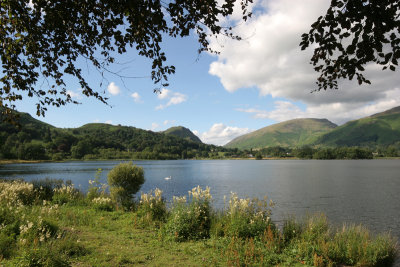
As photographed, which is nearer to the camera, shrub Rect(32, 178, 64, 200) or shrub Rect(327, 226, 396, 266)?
shrub Rect(327, 226, 396, 266)

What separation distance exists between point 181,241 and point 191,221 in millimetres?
1067

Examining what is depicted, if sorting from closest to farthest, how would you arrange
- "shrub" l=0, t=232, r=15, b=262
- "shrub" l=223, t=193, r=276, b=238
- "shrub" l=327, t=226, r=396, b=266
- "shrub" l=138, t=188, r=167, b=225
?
1. "shrub" l=0, t=232, r=15, b=262
2. "shrub" l=327, t=226, r=396, b=266
3. "shrub" l=223, t=193, r=276, b=238
4. "shrub" l=138, t=188, r=167, b=225

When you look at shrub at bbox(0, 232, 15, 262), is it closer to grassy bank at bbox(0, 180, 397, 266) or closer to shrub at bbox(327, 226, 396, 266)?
grassy bank at bbox(0, 180, 397, 266)

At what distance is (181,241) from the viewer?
32.9ft

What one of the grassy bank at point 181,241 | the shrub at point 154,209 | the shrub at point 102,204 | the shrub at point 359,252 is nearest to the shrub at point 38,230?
the grassy bank at point 181,241

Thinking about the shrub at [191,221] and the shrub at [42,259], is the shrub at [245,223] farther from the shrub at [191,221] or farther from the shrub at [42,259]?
the shrub at [42,259]

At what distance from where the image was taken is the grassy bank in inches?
285

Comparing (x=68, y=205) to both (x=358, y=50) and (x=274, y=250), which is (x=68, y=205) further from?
(x=358, y=50)

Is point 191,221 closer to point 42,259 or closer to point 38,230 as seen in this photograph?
point 38,230

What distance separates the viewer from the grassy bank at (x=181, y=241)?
725cm

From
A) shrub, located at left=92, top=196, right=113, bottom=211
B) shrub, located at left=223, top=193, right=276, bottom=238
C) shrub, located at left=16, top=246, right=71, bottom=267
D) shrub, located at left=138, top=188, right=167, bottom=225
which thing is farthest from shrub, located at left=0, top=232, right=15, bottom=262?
shrub, located at left=92, top=196, right=113, bottom=211

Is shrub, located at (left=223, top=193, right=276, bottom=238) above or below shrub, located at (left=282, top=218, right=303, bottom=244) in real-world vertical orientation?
above

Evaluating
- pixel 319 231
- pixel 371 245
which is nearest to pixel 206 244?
pixel 319 231

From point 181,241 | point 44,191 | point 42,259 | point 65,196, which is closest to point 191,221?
point 181,241
